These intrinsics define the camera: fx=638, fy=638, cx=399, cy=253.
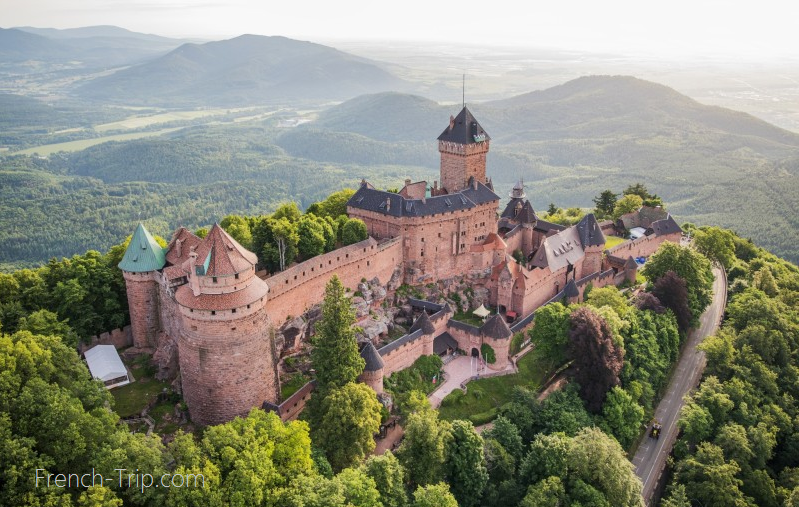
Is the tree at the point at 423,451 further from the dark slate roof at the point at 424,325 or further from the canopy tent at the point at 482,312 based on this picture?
the canopy tent at the point at 482,312

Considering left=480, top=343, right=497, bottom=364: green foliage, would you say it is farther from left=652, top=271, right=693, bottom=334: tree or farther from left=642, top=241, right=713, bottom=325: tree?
left=642, top=241, right=713, bottom=325: tree

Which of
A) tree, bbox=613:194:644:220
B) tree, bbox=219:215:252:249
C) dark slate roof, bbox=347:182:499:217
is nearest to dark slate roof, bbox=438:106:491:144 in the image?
dark slate roof, bbox=347:182:499:217

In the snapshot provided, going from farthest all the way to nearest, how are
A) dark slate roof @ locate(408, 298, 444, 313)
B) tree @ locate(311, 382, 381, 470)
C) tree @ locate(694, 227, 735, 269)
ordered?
tree @ locate(694, 227, 735, 269) → dark slate roof @ locate(408, 298, 444, 313) → tree @ locate(311, 382, 381, 470)

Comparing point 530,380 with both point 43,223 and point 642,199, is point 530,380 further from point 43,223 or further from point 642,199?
point 43,223

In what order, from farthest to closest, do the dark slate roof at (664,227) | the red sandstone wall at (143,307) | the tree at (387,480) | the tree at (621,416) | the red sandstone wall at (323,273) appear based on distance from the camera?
the dark slate roof at (664,227)
the tree at (621,416)
the red sandstone wall at (143,307)
the red sandstone wall at (323,273)
the tree at (387,480)

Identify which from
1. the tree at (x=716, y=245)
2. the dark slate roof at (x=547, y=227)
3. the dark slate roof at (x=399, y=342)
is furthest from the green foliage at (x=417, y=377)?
the tree at (x=716, y=245)

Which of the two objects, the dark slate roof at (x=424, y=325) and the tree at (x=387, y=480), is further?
the dark slate roof at (x=424, y=325)
